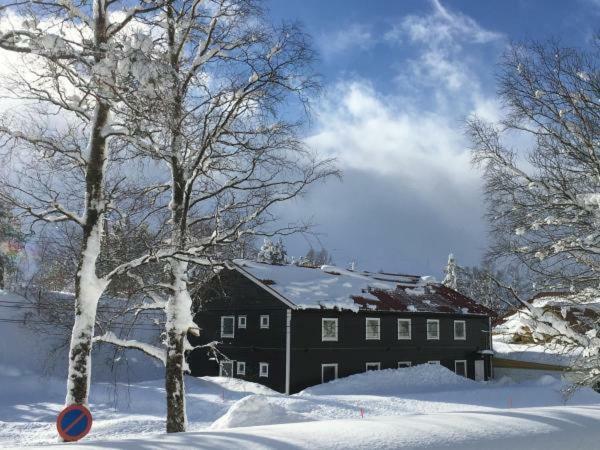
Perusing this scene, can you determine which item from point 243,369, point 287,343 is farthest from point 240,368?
point 287,343

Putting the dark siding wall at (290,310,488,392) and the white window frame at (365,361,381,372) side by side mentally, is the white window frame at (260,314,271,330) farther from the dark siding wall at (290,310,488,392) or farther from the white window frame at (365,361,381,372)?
the white window frame at (365,361,381,372)

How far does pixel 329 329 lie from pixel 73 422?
79.1ft

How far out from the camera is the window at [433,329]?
35000 millimetres

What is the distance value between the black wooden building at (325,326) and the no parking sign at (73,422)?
1997 centimetres

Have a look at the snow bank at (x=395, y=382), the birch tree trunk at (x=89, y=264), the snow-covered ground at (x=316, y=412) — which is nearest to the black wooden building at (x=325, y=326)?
the snow bank at (x=395, y=382)

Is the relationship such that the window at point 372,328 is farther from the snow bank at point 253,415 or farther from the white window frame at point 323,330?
the snow bank at point 253,415

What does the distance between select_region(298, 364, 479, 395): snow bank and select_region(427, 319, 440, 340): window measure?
10.4 feet

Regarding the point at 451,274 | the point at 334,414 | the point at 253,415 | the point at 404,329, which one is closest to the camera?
the point at 253,415

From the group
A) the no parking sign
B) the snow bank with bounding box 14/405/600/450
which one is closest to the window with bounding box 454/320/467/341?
the snow bank with bounding box 14/405/600/450

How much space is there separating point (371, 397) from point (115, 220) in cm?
1516

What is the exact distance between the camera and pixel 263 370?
1185 inches

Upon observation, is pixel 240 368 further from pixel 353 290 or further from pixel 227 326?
pixel 353 290

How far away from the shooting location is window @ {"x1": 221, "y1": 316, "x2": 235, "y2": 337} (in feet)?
108

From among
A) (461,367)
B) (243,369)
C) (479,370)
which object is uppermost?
(243,369)
